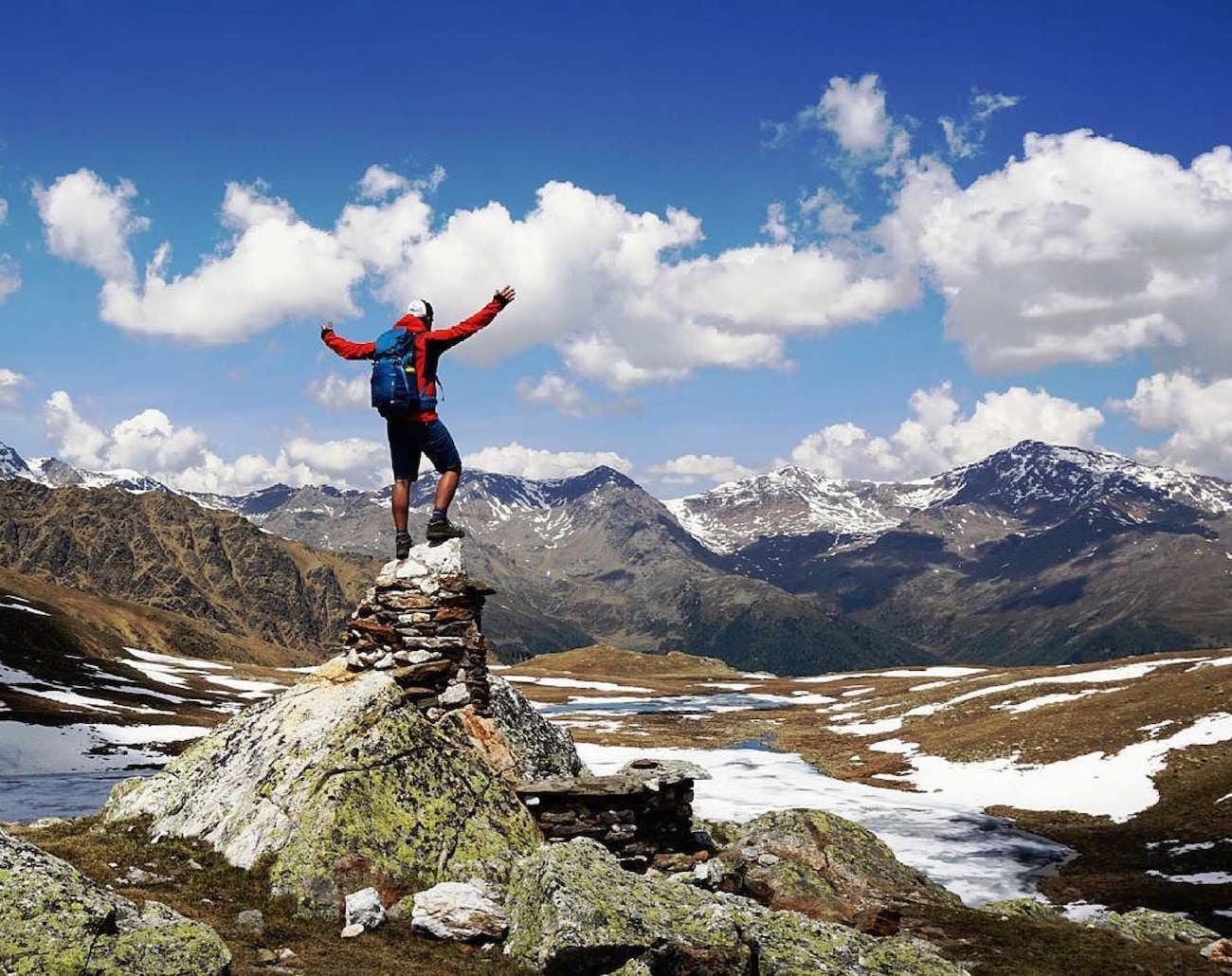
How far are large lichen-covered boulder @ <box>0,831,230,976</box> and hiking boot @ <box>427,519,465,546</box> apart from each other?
11.4 m

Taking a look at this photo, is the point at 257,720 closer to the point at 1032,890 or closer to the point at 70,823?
the point at 70,823

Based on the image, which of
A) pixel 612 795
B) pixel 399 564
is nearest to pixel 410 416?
pixel 399 564

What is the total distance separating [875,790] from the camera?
69250 millimetres

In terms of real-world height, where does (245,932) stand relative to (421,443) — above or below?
below

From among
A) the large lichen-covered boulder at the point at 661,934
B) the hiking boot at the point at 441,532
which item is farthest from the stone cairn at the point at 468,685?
the large lichen-covered boulder at the point at 661,934

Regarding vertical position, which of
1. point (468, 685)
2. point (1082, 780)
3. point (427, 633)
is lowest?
point (1082, 780)

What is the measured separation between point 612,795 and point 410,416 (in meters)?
9.88

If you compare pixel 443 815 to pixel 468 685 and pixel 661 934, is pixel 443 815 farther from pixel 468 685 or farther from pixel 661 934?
pixel 661 934

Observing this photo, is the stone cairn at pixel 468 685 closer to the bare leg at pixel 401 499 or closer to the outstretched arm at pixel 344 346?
the bare leg at pixel 401 499

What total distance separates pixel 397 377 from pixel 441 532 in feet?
14.2

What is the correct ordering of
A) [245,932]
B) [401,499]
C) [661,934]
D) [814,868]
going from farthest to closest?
1. [814,868]
2. [401,499]
3. [245,932]
4. [661,934]

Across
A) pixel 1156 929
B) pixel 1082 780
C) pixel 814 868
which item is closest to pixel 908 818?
pixel 1082 780

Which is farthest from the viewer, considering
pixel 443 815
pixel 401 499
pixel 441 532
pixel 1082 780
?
pixel 1082 780

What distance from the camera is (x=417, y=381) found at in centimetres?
1927
